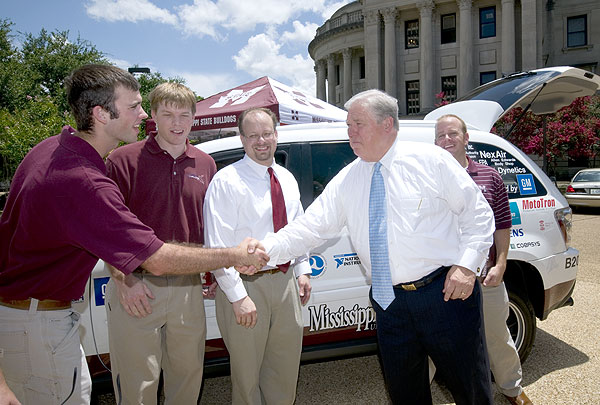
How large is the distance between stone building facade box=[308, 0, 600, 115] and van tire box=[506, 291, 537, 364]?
110ft

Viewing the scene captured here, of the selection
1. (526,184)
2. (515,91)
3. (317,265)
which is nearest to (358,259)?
(317,265)

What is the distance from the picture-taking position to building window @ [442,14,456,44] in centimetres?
3675

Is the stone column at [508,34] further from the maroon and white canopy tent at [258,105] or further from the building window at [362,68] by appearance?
the maroon and white canopy tent at [258,105]

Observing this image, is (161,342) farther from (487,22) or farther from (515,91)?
(487,22)

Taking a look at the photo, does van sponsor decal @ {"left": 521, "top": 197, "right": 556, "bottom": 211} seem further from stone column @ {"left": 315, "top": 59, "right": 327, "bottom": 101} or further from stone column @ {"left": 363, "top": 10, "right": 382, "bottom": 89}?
stone column @ {"left": 315, "top": 59, "right": 327, "bottom": 101}

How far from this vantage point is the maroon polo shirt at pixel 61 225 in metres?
1.84

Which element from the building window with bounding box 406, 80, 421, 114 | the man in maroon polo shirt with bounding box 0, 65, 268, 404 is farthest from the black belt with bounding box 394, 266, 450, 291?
the building window with bounding box 406, 80, 421, 114

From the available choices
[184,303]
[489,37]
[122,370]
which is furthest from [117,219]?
[489,37]

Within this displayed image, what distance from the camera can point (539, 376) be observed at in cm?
409

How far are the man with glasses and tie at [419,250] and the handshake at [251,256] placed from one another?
549 mm

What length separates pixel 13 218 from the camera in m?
1.91

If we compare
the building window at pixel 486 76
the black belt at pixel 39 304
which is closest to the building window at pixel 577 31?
the building window at pixel 486 76

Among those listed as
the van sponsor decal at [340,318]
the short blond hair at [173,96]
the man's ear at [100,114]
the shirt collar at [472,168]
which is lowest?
the van sponsor decal at [340,318]

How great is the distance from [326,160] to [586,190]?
15.0 m
